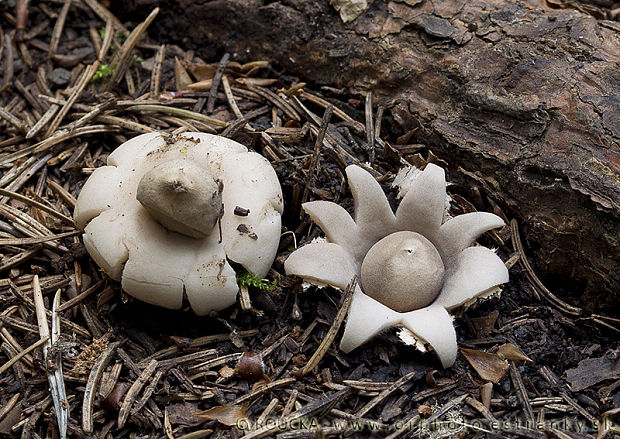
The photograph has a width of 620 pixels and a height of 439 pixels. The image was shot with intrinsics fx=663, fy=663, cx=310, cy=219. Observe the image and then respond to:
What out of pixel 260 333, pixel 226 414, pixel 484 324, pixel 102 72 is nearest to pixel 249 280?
pixel 260 333

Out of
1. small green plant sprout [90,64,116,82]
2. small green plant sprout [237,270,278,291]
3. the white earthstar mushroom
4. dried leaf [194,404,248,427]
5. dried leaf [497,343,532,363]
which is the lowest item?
dried leaf [194,404,248,427]

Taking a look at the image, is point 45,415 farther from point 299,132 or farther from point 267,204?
point 299,132

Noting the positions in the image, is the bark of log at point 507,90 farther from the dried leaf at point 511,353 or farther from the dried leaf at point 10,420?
the dried leaf at point 10,420

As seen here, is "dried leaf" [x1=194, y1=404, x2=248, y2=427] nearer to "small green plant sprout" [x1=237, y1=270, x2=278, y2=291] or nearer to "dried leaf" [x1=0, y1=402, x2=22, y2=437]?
"small green plant sprout" [x1=237, y1=270, x2=278, y2=291]

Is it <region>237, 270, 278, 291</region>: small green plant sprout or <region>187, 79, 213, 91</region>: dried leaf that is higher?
<region>187, 79, 213, 91</region>: dried leaf

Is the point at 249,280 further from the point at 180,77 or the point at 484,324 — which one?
the point at 180,77

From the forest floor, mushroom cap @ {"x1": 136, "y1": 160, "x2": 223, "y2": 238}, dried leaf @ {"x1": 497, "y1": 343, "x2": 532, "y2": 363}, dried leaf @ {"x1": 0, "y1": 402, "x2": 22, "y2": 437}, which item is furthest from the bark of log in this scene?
dried leaf @ {"x1": 0, "y1": 402, "x2": 22, "y2": 437}

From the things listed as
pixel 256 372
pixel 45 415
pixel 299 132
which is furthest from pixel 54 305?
pixel 299 132
